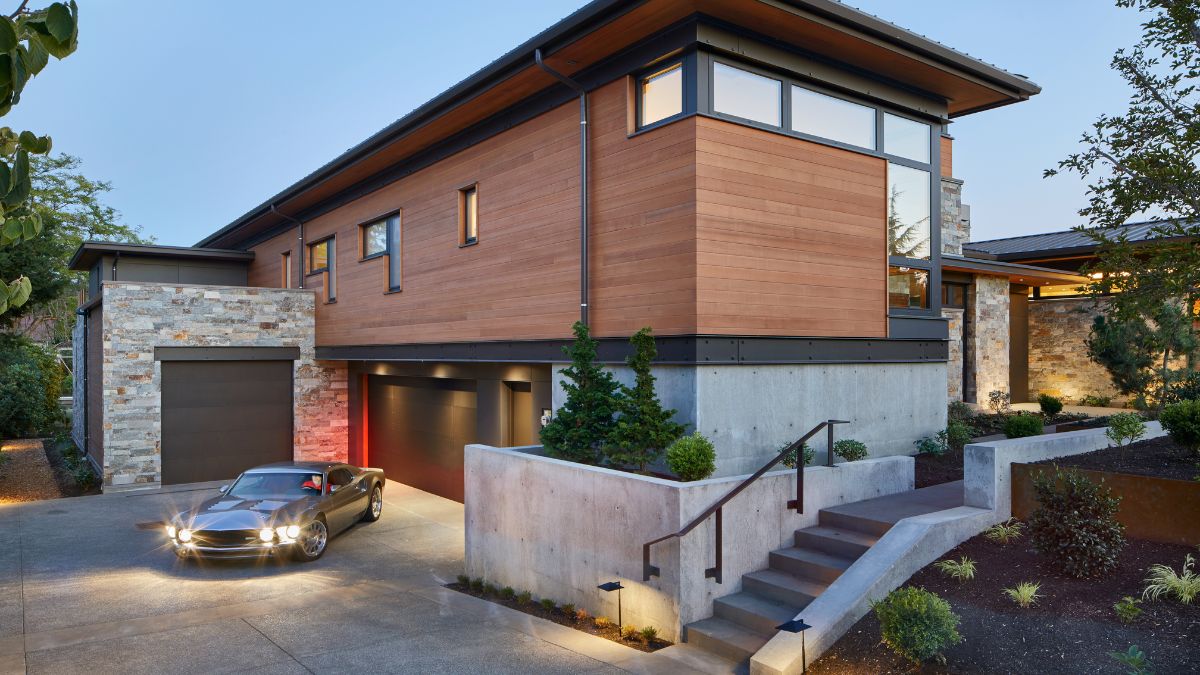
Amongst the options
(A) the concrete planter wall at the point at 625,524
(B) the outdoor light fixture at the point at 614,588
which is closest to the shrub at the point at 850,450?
(A) the concrete planter wall at the point at 625,524

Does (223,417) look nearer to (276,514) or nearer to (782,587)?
(276,514)

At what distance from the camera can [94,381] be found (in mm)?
19797

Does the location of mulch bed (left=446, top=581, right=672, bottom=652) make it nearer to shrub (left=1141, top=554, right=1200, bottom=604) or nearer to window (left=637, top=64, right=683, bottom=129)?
shrub (left=1141, top=554, right=1200, bottom=604)

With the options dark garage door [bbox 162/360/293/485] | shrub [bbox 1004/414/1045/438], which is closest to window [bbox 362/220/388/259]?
dark garage door [bbox 162/360/293/485]

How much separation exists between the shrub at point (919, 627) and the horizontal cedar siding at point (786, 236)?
3.96 meters

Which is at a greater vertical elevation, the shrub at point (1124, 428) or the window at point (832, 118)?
the window at point (832, 118)

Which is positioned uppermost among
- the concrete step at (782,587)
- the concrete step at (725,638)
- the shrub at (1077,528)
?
the shrub at (1077,528)

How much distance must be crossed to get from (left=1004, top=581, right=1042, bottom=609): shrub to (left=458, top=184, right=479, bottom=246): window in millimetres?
9736

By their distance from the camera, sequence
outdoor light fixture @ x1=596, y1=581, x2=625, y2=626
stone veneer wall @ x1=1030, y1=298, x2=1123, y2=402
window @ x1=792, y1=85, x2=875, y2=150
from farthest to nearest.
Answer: stone veneer wall @ x1=1030, y1=298, x2=1123, y2=402 < window @ x1=792, y1=85, x2=875, y2=150 < outdoor light fixture @ x1=596, y1=581, x2=625, y2=626

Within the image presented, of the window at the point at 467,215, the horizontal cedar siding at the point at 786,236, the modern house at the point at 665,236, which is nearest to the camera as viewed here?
the horizontal cedar siding at the point at 786,236

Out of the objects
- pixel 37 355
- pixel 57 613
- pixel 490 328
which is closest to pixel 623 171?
pixel 490 328

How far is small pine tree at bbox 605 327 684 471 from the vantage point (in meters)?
8.66

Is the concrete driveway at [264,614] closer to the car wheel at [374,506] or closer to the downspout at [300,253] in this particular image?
the car wheel at [374,506]

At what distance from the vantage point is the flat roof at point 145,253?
21.8m
